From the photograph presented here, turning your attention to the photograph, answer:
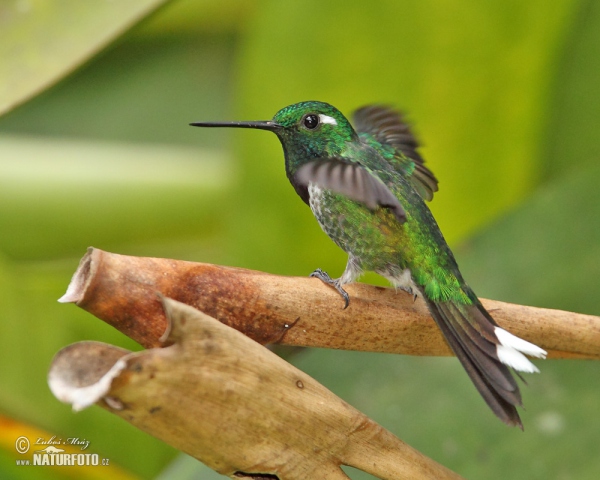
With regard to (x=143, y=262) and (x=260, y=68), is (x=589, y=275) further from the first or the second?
(x=143, y=262)

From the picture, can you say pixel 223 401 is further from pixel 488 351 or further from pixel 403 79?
pixel 403 79

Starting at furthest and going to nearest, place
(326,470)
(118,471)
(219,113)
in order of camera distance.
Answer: (219,113) → (118,471) → (326,470)

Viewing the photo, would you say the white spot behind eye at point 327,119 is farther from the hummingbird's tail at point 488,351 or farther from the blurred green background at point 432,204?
the hummingbird's tail at point 488,351

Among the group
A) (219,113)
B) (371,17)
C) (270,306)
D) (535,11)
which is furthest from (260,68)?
(219,113)

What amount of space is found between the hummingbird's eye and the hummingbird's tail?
0.36 meters

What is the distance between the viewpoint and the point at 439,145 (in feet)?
4.77

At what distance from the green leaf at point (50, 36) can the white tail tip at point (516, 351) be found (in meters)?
0.63

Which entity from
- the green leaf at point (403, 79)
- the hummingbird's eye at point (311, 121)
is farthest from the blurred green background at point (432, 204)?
the hummingbird's eye at point (311, 121)

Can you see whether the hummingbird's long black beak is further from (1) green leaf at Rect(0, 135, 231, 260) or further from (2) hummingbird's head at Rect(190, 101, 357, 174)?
(1) green leaf at Rect(0, 135, 231, 260)

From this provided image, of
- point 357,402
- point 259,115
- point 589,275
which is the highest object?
point 259,115

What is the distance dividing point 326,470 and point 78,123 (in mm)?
1719

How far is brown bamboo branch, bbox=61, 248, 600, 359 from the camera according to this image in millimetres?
798

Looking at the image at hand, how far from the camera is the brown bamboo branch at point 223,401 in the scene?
2.25 feet

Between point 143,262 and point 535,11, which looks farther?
point 535,11
